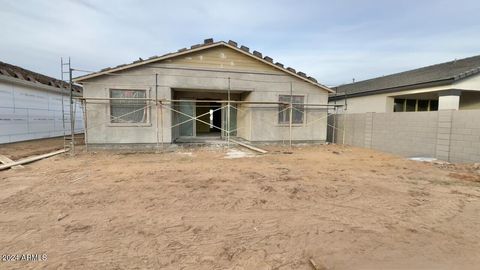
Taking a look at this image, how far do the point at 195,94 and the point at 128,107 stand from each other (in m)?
3.96

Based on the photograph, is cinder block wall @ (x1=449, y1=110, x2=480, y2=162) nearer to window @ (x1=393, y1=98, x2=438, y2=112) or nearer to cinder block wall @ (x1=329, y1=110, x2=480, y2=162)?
cinder block wall @ (x1=329, y1=110, x2=480, y2=162)

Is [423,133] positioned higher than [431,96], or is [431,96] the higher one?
[431,96]

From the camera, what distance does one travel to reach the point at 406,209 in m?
4.36

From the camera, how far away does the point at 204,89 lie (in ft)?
38.8

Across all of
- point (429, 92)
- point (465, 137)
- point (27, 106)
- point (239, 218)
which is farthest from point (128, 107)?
point (429, 92)

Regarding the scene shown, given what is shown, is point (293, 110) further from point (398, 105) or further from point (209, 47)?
point (398, 105)

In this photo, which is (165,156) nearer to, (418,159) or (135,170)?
(135,170)

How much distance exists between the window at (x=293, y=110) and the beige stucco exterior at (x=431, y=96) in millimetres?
5386

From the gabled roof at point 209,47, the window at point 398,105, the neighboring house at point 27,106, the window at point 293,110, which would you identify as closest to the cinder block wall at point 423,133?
the window at point 293,110

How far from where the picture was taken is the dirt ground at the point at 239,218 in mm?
2854

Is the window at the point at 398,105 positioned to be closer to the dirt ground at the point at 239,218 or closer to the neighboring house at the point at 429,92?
the neighboring house at the point at 429,92

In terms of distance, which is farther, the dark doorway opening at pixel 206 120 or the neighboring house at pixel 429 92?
the dark doorway opening at pixel 206 120

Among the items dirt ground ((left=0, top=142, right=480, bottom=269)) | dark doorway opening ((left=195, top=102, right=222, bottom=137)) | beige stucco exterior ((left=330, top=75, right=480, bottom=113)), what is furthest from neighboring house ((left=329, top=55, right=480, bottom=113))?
dark doorway opening ((left=195, top=102, right=222, bottom=137))

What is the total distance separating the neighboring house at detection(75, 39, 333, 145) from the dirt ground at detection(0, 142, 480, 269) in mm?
3899
